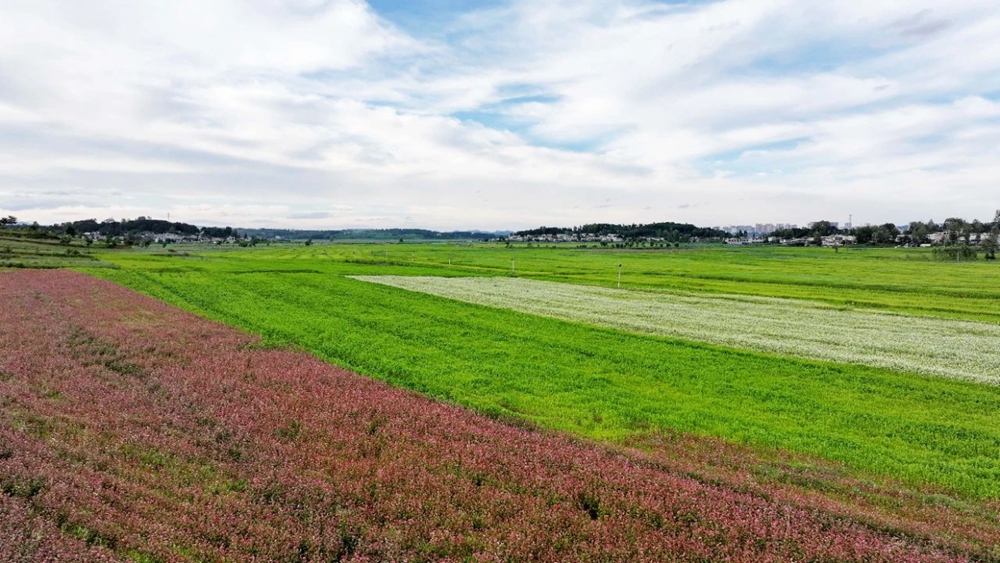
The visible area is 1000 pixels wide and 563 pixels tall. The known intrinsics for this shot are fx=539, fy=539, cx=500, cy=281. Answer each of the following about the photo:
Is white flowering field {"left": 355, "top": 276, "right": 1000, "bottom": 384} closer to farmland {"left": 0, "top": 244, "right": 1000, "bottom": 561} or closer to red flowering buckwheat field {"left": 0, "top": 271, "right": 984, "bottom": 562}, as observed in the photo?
farmland {"left": 0, "top": 244, "right": 1000, "bottom": 561}

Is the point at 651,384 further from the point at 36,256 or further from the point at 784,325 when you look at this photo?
the point at 36,256

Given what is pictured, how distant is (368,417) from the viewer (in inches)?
491

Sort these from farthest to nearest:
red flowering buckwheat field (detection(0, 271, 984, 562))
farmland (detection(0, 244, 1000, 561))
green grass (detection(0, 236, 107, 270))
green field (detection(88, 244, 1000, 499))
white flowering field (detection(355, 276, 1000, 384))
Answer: green grass (detection(0, 236, 107, 270))
white flowering field (detection(355, 276, 1000, 384))
green field (detection(88, 244, 1000, 499))
farmland (detection(0, 244, 1000, 561))
red flowering buckwheat field (detection(0, 271, 984, 562))

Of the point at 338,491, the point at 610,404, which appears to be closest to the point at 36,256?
the point at 610,404

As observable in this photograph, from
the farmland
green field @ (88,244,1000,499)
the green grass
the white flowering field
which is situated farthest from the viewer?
the green grass

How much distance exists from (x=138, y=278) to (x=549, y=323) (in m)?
45.0

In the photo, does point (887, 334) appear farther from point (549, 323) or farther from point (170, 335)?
point (170, 335)

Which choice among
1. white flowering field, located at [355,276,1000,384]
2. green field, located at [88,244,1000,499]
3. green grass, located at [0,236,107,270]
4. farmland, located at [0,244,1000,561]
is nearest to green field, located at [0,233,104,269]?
green grass, located at [0,236,107,270]

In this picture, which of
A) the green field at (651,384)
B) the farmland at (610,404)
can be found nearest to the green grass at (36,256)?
the farmland at (610,404)

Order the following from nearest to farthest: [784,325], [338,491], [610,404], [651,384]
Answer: [338,491]
[610,404]
[651,384]
[784,325]

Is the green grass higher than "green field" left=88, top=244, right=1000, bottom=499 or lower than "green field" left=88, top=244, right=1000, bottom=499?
higher

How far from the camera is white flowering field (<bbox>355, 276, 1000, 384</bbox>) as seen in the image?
966 inches

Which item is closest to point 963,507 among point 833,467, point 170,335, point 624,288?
point 833,467

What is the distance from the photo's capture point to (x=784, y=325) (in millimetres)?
34000
